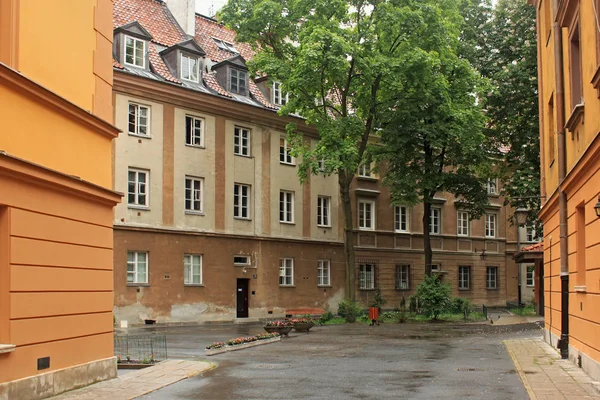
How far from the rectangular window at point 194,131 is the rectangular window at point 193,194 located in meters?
1.71

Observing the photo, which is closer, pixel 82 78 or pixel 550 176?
pixel 82 78

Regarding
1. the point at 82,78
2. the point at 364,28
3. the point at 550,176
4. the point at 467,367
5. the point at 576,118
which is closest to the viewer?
the point at 82,78

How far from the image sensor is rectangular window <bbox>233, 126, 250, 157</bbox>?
3713 cm

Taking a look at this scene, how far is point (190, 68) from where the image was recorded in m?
35.9

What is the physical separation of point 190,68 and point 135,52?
3.24 m

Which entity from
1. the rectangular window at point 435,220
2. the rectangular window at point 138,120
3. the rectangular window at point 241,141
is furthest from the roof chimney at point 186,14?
the rectangular window at point 435,220

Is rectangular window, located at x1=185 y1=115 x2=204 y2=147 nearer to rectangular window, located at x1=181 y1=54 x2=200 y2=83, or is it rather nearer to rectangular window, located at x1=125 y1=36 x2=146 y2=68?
rectangular window, located at x1=181 y1=54 x2=200 y2=83

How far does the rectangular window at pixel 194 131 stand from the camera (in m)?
35.0

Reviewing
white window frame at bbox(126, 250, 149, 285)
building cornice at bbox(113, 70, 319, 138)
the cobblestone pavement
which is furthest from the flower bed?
building cornice at bbox(113, 70, 319, 138)

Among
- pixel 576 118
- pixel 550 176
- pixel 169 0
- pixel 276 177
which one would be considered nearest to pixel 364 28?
pixel 276 177

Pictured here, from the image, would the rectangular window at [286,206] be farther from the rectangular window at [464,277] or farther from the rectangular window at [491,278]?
the rectangular window at [491,278]

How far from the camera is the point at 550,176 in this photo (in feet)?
65.3

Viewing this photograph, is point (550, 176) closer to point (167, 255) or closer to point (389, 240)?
point (167, 255)

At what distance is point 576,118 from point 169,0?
3045 cm
